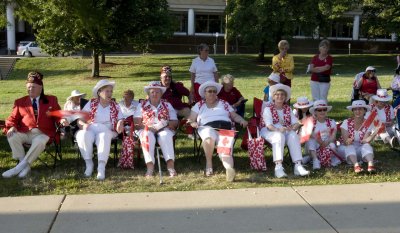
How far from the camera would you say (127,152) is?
6.58m

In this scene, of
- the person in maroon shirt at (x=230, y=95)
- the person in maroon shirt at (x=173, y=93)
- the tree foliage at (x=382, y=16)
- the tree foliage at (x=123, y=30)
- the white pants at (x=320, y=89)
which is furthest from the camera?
the tree foliage at (x=382, y=16)

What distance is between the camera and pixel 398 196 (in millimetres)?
5371

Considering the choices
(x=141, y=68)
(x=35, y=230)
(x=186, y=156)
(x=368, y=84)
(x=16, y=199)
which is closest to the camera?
(x=35, y=230)

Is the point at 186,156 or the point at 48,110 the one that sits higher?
the point at 48,110

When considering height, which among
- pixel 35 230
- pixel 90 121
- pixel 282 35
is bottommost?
pixel 35 230

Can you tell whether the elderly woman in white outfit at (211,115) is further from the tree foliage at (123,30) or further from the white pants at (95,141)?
the tree foliage at (123,30)

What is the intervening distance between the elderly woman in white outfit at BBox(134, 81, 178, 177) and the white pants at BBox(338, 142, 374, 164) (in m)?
2.31

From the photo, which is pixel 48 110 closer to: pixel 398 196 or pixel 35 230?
pixel 35 230

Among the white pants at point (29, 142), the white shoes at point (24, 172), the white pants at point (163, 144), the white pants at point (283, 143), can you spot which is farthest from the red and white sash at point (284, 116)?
the white shoes at point (24, 172)

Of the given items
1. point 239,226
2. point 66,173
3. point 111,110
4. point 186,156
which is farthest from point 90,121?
point 239,226

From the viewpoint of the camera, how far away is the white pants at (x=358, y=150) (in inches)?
Answer: 254

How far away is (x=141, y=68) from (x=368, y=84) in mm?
23777

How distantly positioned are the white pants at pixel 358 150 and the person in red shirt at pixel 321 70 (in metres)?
2.73

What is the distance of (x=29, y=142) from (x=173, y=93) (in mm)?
2609
